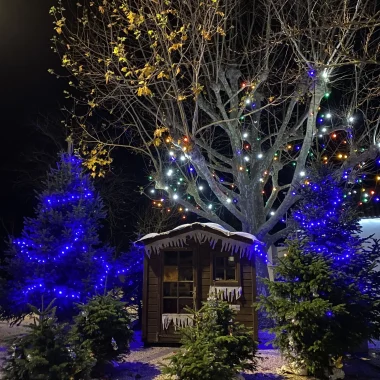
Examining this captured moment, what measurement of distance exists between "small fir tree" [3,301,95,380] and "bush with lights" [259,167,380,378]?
2853 mm

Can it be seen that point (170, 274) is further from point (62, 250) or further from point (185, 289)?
point (62, 250)

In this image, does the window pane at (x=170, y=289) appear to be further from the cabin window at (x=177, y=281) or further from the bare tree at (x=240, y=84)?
the bare tree at (x=240, y=84)

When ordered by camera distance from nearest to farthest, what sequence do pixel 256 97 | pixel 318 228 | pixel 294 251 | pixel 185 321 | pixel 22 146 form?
1. pixel 294 251
2. pixel 318 228
3. pixel 185 321
4. pixel 256 97
5. pixel 22 146

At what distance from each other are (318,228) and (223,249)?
2095mm

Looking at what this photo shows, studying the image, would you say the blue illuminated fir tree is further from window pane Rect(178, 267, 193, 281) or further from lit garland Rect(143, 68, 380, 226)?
lit garland Rect(143, 68, 380, 226)

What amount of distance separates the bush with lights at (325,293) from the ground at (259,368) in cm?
45

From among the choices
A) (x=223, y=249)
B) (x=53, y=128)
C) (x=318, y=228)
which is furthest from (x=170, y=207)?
(x=318, y=228)

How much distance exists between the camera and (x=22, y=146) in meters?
18.8

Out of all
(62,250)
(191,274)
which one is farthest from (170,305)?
(62,250)

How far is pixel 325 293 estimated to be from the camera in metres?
6.11

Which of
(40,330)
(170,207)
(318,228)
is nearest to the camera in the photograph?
(40,330)

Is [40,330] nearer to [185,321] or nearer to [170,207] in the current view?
[185,321]

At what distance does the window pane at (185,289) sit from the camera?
328 inches

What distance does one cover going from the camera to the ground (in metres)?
6.00
